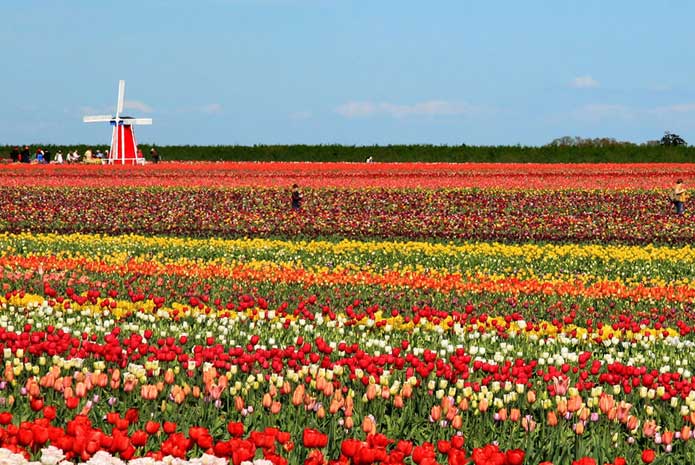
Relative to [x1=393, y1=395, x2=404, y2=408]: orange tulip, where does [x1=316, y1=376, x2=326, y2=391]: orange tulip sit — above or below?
above

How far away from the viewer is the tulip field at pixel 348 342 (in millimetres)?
5973

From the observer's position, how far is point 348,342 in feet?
30.7

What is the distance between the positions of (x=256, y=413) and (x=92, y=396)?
1.31m

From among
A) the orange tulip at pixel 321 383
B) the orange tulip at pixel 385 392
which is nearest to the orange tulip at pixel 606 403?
the orange tulip at pixel 385 392

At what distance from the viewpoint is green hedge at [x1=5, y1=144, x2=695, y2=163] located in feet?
254

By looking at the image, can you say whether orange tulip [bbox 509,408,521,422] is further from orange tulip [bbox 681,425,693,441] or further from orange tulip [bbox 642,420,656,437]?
orange tulip [bbox 681,425,693,441]

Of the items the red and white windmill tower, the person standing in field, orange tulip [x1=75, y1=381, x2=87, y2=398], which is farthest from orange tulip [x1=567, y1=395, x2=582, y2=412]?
the red and white windmill tower

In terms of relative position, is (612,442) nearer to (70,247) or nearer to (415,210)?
(70,247)

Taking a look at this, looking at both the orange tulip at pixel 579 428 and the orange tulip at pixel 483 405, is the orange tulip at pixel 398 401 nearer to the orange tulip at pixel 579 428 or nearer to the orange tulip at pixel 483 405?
the orange tulip at pixel 483 405

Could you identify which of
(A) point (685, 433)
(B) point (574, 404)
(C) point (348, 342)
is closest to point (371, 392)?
(B) point (574, 404)

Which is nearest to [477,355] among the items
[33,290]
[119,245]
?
[33,290]

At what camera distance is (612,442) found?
21.0ft

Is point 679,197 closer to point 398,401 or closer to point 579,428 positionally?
point 398,401

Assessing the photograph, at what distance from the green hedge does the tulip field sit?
51343mm
